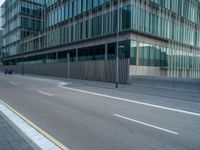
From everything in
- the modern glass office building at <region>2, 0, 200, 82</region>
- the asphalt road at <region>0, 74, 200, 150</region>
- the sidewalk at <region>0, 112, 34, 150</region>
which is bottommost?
the asphalt road at <region>0, 74, 200, 150</region>

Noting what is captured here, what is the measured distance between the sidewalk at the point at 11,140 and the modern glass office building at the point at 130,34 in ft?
62.5

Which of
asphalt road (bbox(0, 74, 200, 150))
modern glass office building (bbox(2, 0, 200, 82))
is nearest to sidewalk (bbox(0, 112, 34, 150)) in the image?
asphalt road (bbox(0, 74, 200, 150))

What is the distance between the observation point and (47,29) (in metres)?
51.8

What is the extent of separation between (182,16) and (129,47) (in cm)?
1559

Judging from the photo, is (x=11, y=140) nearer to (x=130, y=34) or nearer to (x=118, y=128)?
(x=118, y=128)

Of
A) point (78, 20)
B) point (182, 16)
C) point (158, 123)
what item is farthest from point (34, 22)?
point (158, 123)

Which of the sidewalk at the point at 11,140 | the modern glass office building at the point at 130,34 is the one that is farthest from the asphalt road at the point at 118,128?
the modern glass office building at the point at 130,34

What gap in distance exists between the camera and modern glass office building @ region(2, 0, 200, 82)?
28953 mm

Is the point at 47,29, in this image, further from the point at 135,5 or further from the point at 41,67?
the point at 135,5

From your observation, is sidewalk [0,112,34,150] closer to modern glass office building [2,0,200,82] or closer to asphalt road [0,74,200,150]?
asphalt road [0,74,200,150]

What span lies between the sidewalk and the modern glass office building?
1907cm

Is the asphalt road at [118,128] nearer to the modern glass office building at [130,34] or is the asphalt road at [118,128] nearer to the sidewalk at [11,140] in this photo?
the sidewalk at [11,140]

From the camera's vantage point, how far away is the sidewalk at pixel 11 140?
4825 mm

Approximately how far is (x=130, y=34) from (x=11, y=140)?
80.1 ft
